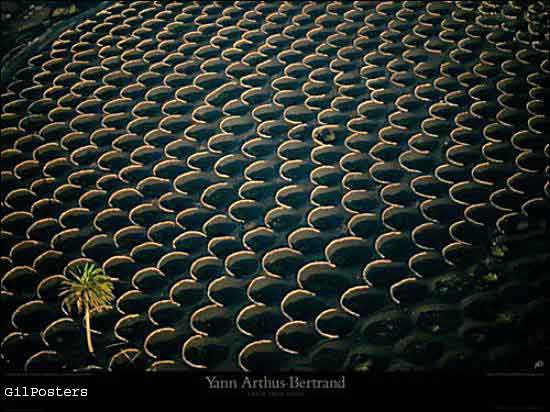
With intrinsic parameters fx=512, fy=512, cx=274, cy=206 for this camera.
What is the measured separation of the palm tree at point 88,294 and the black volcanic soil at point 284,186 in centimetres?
20

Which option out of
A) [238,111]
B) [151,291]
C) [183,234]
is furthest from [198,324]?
[238,111]

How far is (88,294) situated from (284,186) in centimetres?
429

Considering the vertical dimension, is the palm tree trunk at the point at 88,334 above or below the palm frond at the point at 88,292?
below

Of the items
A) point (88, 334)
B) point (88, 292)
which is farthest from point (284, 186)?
point (88, 334)

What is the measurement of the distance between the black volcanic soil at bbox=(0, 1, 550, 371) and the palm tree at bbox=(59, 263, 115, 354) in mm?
199

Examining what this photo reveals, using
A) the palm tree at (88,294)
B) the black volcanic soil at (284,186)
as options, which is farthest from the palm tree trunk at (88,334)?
the black volcanic soil at (284,186)

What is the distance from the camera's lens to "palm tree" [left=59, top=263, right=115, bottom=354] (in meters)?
8.49

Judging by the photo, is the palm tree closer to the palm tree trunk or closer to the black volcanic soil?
the palm tree trunk

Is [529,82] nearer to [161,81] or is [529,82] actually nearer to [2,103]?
[161,81]

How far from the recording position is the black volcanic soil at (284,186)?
28.1 feet

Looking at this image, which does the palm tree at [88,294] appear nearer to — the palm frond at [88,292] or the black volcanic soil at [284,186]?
the palm frond at [88,292]

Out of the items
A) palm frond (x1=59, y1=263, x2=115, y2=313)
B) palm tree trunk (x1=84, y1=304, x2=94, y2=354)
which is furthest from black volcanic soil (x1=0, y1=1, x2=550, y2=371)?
palm frond (x1=59, y1=263, x2=115, y2=313)

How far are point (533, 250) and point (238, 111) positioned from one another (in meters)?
6.80

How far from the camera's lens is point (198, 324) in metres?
8.76
